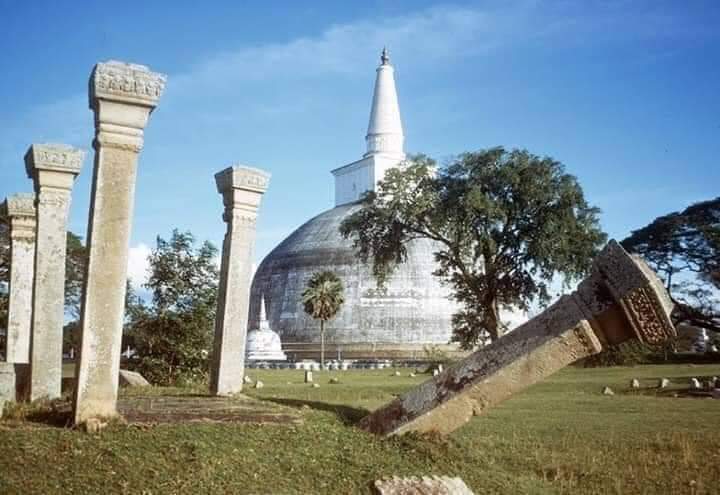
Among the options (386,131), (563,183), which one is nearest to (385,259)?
(563,183)

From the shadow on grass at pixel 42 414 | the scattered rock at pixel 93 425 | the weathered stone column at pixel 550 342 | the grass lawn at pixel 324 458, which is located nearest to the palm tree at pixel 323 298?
the grass lawn at pixel 324 458

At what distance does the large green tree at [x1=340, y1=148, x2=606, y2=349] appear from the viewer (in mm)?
29281

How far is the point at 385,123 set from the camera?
62.7 meters

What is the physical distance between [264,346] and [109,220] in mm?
49810

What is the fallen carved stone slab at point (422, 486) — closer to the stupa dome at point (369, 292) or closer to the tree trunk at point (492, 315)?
the tree trunk at point (492, 315)

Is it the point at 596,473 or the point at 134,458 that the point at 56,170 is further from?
the point at 596,473

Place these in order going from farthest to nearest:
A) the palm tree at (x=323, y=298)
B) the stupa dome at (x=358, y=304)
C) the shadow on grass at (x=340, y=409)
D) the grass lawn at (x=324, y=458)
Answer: the stupa dome at (x=358, y=304), the palm tree at (x=323, y=298), the shadow on grass at (x=340, y=409), the grass lawn at (x=324, y=458)

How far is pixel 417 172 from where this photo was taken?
106 ft

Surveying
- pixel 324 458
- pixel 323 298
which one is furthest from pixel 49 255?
pixel 323 298

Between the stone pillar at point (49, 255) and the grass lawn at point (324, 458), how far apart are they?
1.83m

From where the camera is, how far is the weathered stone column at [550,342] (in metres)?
7.11

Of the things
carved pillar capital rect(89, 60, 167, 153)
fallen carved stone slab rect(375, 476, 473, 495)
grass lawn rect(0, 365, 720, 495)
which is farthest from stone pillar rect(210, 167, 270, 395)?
fallen carved stone slab rect(375, 476, 473, 495)

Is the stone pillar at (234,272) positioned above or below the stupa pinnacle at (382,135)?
below

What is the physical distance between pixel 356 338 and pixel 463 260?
27.7m
